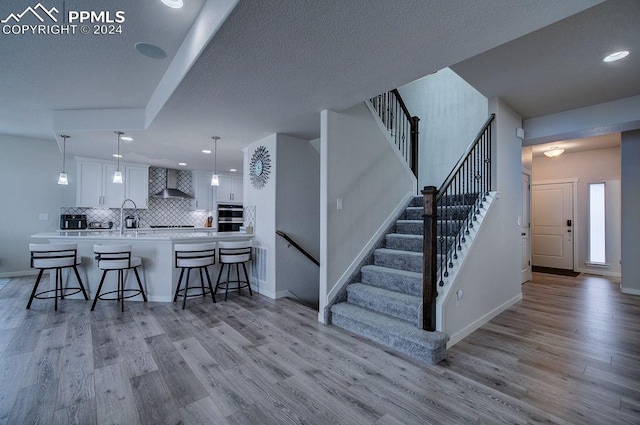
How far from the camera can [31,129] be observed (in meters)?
4.80

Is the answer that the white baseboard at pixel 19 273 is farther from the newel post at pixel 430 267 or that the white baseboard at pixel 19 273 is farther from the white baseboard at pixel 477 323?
Answer: the white baseboard at pixel 477 323

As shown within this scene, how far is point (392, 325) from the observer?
2650mm

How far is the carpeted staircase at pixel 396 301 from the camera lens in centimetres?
242

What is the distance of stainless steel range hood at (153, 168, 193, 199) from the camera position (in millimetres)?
6531

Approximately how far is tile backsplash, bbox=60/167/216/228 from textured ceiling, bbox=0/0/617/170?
2.81 m

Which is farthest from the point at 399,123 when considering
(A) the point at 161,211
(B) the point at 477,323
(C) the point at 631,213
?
(A) the point at 161,211

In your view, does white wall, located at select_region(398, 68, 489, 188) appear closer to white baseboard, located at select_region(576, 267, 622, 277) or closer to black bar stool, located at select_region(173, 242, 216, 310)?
black bar stool, located at select_region(173, 242, 216, 310)

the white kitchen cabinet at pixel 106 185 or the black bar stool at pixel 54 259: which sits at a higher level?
the white kitchen cabinet at pixel 106 185

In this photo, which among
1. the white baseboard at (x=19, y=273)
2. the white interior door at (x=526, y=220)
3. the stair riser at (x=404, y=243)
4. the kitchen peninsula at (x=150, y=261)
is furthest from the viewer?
the white baseboard at (x=19, y=273)

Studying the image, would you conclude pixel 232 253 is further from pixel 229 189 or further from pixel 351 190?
pixel 229 189

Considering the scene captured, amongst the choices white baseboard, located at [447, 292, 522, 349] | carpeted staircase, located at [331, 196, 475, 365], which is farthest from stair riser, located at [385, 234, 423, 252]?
white baseboard, located at [447, 292, 522, 349]

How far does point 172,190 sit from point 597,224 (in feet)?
31.9

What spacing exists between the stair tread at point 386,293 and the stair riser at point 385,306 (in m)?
0.03

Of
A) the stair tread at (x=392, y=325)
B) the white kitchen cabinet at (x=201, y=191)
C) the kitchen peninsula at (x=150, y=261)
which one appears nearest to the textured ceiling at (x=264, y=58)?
the kitchen peninsula at (x=150, y=261)
